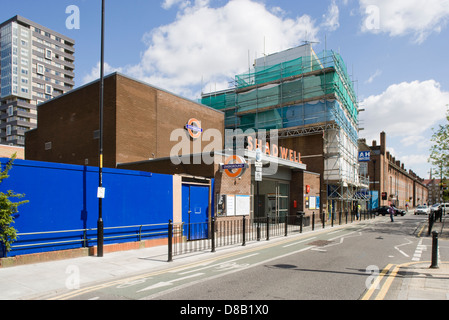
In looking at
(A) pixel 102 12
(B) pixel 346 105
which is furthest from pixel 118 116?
(B) pixel 346 105

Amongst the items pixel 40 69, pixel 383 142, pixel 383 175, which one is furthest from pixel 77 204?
pixel 40 69

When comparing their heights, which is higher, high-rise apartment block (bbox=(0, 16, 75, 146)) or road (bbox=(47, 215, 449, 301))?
high-rise apartment block (bbox=(0, 16, 75, 146))

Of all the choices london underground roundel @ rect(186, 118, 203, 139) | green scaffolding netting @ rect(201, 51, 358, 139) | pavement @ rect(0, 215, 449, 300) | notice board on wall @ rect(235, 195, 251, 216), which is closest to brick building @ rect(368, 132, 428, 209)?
green scaffolding netting @ rect(201, 51, 358, 139)

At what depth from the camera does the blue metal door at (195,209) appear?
1578 cm

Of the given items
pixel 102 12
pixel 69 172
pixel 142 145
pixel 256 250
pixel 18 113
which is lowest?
pixel 256 250

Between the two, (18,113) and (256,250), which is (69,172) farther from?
(18,113)

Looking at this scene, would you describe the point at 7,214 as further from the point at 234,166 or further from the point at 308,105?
the point at 308,105

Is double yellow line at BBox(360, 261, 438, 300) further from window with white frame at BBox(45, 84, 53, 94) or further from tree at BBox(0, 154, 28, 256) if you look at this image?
window with white frame at BBox(45, 84, 53, 94)

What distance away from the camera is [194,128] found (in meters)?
29.0

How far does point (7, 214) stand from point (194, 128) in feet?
68.1

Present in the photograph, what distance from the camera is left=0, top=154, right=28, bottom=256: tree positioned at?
9.01m

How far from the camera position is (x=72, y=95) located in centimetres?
2636

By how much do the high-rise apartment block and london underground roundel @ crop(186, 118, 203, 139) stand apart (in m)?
74.7

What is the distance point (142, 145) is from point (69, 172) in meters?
12.8
